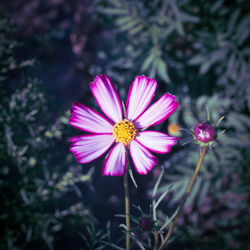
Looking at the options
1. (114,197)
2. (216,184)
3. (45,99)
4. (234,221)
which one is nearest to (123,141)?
(45,99)

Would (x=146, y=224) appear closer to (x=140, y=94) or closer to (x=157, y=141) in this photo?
(x=157, y=141)

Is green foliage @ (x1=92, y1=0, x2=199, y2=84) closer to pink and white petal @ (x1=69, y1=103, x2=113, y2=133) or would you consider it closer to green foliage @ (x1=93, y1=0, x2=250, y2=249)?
green foliage @ (x1=93, y1=0, x2=250, y2=249)

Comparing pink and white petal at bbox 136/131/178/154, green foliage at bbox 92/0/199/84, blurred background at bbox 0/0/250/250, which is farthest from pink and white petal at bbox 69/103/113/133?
green foliage at bbox 92/0/199/84

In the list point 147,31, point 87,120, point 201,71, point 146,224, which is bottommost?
point 146,224

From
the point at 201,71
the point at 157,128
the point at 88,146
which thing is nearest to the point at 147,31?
the point at 201,71

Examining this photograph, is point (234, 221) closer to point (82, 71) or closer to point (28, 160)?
point (28, 160)
